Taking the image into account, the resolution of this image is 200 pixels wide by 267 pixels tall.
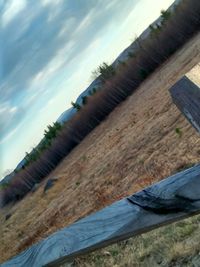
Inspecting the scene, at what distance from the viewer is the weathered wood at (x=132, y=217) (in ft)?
7.26

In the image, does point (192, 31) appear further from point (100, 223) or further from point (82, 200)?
point (100, 223)

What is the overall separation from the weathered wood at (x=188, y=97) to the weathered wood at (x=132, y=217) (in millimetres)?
277

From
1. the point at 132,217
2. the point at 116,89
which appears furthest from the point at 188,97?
the point at 116,89

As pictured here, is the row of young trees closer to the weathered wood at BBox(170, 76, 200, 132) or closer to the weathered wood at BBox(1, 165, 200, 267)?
the weathered wood at BBox(170, 76, 200, 132)

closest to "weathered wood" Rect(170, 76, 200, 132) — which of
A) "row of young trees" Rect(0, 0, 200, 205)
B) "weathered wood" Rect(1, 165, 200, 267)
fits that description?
"weathered wood" Rect(1, 165, 200, 267)

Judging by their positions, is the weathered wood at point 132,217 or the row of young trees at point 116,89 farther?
the row of young trees at point 116,89

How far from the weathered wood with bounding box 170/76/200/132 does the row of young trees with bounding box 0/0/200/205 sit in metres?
47.1

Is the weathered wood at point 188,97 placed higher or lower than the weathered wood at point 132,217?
higher

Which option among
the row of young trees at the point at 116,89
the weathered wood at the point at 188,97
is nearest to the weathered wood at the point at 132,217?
the weathered wood at the point at 188,97

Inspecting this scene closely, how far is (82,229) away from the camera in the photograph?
2439 millimetres

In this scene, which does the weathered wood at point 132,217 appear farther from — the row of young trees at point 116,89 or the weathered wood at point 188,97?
the row of young trees at point 116,89

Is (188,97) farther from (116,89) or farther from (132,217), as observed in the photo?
(116,89)

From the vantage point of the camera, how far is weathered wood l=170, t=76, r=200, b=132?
2252 millimetres

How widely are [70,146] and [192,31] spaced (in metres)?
20.0
